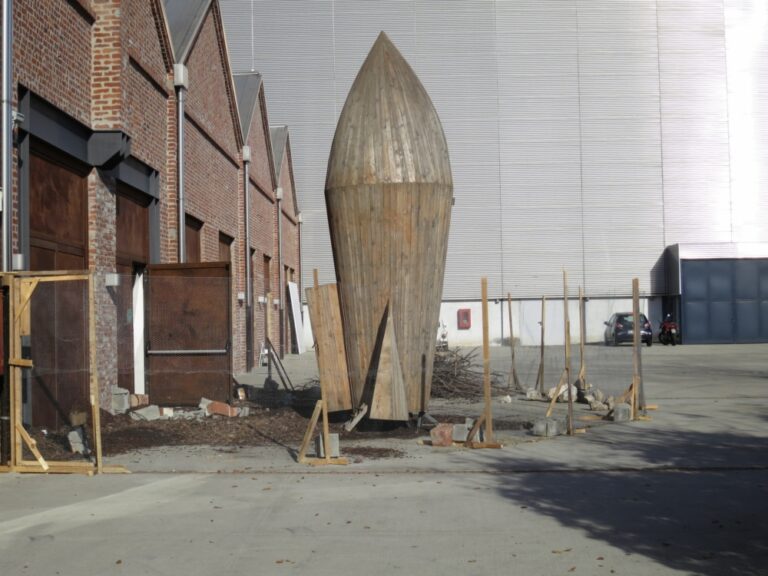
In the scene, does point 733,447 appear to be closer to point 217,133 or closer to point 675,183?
point 217,133

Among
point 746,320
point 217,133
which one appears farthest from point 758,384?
point 746,320

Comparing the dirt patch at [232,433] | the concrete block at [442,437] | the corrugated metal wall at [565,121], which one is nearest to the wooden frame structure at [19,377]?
the dirt patch at [232,433]

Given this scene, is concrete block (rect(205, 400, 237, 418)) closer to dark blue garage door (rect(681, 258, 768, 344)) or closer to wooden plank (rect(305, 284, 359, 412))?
wooden plank (rect(305, 284, 359, 412))

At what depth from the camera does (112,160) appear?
13.5 m

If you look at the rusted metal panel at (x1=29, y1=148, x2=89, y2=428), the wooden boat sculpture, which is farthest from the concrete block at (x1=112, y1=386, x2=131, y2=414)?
the wooden boat sculpture

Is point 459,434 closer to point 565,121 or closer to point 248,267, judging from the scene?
point 248,267

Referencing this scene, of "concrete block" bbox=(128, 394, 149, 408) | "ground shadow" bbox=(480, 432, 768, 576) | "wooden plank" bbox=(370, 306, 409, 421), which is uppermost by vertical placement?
"wooden plank" bbox=(370, 306, 409, 421)

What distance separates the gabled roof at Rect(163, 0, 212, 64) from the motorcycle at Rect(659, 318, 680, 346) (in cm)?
2797

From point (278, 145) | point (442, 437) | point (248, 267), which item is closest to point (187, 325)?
point (442, 437)

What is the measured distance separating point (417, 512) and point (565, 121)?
38438mm

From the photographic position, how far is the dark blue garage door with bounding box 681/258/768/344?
4203 cm

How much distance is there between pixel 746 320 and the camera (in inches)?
1658

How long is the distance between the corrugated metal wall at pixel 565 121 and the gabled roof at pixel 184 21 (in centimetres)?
2353

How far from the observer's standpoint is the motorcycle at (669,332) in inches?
1628
